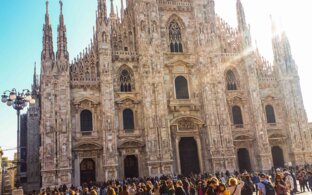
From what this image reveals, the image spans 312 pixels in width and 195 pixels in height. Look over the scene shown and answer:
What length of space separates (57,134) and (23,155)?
784 inches

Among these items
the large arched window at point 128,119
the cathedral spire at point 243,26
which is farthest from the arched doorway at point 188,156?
the cathedral spire at point 243,26

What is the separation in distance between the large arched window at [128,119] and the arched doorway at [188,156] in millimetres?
5139

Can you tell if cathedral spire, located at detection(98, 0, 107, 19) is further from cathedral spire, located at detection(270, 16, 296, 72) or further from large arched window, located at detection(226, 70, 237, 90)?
cathedral spire, located at detection(270, 16, 296, 72)

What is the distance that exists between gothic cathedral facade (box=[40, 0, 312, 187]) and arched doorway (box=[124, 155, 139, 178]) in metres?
0.09

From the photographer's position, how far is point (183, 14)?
112 ft

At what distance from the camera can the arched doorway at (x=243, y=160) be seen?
105ft

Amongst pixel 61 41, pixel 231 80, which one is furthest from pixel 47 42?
pixel 231 80

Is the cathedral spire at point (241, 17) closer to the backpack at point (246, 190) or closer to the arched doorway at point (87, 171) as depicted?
the arched doorway at point (87, 171)

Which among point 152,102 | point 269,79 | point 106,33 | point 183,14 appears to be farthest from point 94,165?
point 269,79

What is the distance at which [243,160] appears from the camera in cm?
3212

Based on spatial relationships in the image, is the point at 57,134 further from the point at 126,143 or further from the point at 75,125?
the point at 126,143

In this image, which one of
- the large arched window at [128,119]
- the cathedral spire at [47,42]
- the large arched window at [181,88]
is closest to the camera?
the cathedral spire at [47,42]

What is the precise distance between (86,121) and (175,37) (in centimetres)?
1269

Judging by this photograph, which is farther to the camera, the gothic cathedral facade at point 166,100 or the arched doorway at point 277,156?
the arched doorway at point 277,156
